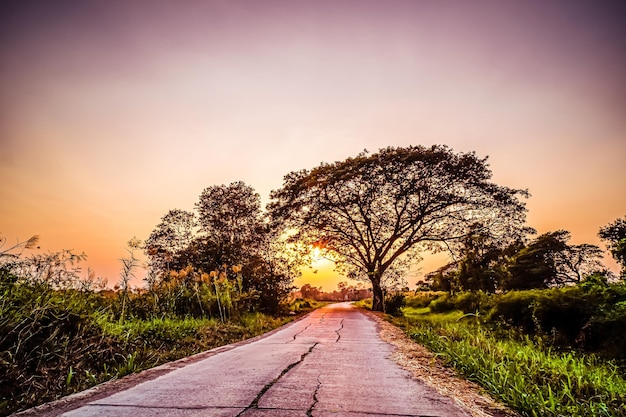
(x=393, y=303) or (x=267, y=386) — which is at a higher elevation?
(x=393, y=303)

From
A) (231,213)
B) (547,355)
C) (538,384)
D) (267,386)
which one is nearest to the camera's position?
(267,386)

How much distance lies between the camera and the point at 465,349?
18.4ft

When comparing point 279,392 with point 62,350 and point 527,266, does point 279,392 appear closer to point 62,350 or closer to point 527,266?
point 62,350

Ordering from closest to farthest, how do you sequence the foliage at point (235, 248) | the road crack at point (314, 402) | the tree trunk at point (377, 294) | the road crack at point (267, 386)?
the road crack at point (314, 402)
the road crack at point (267, 386)
the foliage at point (235, 248)
the tree trunk at point (377, 294)

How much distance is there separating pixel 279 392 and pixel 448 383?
208cm

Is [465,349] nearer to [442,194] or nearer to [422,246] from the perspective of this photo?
[442,194]

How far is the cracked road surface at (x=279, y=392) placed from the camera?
9.70ft

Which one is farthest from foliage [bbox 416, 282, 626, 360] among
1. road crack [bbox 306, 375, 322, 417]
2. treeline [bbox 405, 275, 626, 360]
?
road crack [bbox 306, 375, 322, 417]

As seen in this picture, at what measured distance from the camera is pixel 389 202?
944 inches

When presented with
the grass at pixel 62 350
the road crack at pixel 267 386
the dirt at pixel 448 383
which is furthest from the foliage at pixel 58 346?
the dirt at pixel 448 383

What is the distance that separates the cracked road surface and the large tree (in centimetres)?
1789

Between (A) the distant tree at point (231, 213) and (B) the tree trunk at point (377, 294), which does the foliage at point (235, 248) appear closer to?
(A) the distant tree at point (231, 213)

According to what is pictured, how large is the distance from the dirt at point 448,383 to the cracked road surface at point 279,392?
0.17 metres

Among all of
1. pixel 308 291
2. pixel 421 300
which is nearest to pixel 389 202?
pixel 421 300
